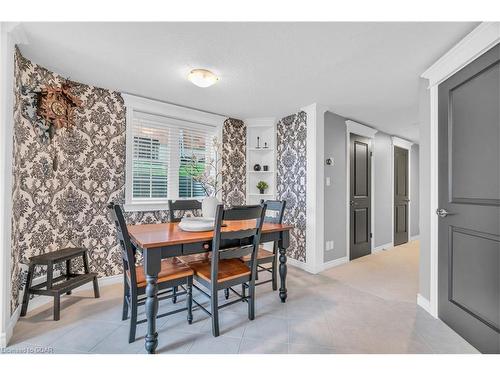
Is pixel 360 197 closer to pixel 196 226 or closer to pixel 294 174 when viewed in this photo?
pixel 294 174

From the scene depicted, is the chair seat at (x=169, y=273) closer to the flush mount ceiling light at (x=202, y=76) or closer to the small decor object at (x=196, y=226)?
the small decor object at (x=196, y=226)

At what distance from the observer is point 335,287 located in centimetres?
261

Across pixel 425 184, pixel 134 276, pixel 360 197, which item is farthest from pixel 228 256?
pixel 360 197

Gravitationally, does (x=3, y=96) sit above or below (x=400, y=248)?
above

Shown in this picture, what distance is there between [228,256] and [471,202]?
5.68 feet

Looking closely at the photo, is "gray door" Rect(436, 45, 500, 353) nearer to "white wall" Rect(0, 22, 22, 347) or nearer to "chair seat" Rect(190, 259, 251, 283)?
"chair seat" Rect(190, 259, 251, 283)

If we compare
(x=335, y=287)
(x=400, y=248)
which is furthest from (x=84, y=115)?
(x=400, y=248)

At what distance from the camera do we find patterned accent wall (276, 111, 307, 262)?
3.27 meters

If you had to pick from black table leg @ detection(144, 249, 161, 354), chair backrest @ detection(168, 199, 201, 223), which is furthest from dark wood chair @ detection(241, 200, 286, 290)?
black table leg @ detection(144, 249, 161, 354)

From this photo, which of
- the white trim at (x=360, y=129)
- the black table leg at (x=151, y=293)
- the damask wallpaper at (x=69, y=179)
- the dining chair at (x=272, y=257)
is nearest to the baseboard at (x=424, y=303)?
the dining chair at (x=272, y=257)

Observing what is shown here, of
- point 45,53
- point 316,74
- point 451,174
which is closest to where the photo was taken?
point 451,174

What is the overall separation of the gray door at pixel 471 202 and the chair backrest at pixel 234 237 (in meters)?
1.44

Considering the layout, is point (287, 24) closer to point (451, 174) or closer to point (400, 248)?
point (451, 174)
